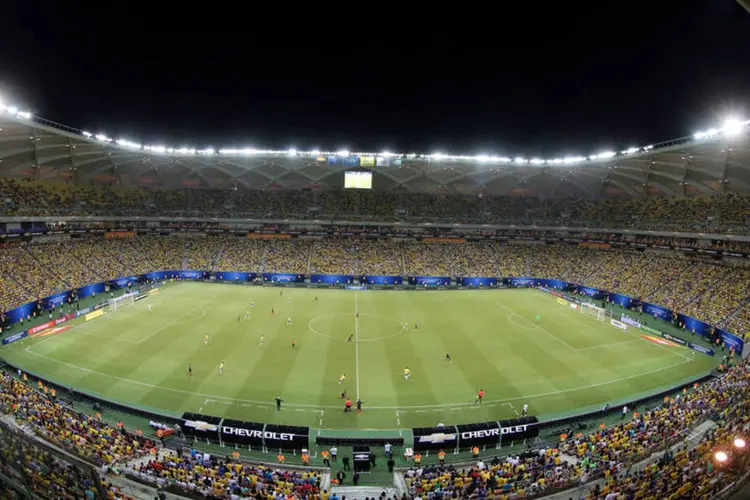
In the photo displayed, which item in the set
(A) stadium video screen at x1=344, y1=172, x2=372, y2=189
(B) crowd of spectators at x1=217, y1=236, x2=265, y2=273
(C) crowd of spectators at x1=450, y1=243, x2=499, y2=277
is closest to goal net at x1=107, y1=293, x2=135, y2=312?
(B) crowd of spectators at x1=217, y1=236, x2=265, y2=273

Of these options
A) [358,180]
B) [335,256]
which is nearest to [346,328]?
[335,256]

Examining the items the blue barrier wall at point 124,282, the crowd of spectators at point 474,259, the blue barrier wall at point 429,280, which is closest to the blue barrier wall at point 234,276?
the blue barrier wall at point 124,282

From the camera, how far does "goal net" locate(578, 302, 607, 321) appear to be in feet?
141

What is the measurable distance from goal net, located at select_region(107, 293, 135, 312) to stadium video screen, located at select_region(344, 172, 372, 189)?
4082 centimetres

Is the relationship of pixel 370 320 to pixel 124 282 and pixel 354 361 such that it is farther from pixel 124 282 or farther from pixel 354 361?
pixel 124 282

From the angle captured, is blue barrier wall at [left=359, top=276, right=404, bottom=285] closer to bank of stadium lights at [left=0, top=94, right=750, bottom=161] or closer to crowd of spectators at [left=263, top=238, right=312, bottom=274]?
crowd of spectators at [left=263, top=238, right=312, bottom=274]

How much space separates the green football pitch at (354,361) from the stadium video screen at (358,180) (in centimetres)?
3388

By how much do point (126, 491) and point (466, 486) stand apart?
12662 millimetres

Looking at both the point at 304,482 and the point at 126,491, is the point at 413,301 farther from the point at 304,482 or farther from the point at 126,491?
the point at 126,491

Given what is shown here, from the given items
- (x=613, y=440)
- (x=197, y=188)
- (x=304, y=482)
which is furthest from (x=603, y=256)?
(x=197, y=188)

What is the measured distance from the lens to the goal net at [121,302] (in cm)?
4247

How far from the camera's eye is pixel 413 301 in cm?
5050

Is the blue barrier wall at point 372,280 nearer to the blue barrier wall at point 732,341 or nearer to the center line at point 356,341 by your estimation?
the center line at point 356,341

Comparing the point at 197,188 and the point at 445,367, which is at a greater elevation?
the point at 197,188
